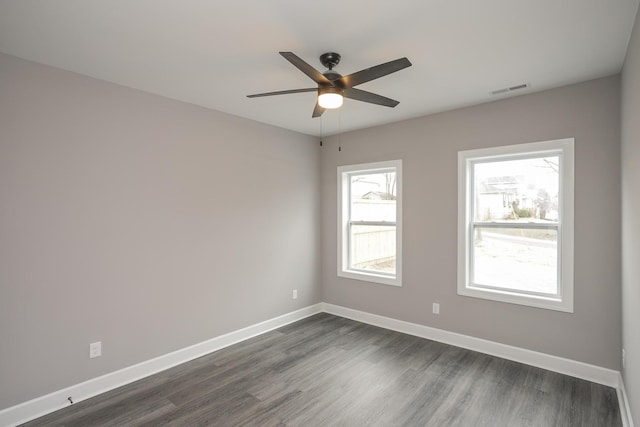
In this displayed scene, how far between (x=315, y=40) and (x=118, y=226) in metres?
2.37

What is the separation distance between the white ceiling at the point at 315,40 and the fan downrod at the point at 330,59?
4 cm

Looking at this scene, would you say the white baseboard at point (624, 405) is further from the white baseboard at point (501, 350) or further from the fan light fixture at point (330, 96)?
the fan light fixture at point (330, 96)

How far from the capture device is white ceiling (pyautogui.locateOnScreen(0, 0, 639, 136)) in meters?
1.93

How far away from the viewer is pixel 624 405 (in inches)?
100

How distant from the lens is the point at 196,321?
3613mm

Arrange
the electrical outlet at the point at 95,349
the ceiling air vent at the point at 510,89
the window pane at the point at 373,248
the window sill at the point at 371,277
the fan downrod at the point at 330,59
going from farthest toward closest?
1. the window pane at the point at 373,248
2. the window sill at the point at 371,277
3. the ceiling air vent at the point at 510,89
4. the electrical outlet at the point at 95,349
5. the fan downrod at the point at 330,59

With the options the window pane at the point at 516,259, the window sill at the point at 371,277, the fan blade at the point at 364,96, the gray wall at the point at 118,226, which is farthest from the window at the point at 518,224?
the gray wall at the point at 118,226

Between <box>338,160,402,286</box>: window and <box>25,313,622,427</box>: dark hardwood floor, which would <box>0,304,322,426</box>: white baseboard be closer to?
<box>25,313,622,427</box>: dark hardwood floor

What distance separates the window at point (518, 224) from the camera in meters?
3.15

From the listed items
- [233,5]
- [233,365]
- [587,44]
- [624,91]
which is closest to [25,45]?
[233,5]

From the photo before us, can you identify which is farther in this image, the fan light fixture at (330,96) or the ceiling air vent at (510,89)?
the ceiling air vent at (510,89)

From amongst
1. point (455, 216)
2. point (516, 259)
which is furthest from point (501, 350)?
point (455, 216)

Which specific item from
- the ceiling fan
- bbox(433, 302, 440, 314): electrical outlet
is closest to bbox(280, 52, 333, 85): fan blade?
the ceiling fan

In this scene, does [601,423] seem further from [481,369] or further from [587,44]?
[587,44]
